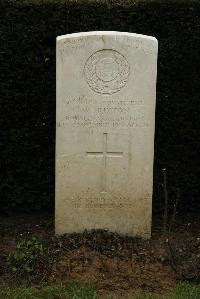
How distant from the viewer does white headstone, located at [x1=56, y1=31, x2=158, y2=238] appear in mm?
5523

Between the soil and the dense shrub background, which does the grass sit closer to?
the soil

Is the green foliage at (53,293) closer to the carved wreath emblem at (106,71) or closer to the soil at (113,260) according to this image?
the soil at (113,260)

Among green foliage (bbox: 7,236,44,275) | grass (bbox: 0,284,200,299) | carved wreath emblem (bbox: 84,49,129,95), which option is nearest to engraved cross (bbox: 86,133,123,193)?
carved wreath emblem (bbox: 84,49,129,95)

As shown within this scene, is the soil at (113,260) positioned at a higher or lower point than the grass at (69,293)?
higher

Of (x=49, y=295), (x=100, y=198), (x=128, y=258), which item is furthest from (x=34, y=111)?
(x=49, y=295)

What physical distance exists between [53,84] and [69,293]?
251 centimetres

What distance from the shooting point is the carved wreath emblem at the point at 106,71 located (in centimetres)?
554

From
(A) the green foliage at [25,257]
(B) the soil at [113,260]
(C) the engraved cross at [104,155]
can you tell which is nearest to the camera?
(B) the soil at [113,260]

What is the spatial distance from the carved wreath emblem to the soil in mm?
1395

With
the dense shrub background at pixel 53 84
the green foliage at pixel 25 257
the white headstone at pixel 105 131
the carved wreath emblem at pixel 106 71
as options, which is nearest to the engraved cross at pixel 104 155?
the white headstone at pixel 105 131

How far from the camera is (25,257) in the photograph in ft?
17.1

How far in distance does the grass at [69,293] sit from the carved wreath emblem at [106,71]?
1857 mm

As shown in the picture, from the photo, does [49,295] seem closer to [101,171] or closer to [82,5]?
[101,171]

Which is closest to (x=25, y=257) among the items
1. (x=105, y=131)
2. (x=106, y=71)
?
(x=105, y=131)
